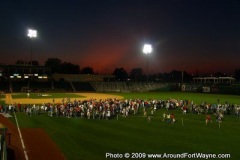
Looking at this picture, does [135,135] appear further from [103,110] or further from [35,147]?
[103,110]

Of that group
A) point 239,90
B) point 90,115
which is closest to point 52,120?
point 90,115

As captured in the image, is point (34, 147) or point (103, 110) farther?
point (103, 110)

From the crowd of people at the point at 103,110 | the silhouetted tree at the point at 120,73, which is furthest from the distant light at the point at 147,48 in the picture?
the silhouetted tree at the point at 120,73

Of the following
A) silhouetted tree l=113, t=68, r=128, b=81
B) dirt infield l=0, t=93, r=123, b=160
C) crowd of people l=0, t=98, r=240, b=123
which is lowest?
dirt infield l=0, t=93, r=123, b=160

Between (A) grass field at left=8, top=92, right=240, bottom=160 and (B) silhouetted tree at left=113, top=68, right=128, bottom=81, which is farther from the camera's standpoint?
(B) silhouetted tree at left=113, top=68, right=128, bottom=81

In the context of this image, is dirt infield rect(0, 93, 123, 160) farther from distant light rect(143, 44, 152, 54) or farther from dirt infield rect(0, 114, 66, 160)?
distant light rect(143, 44, 152, 54)

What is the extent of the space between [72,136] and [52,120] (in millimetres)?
9375

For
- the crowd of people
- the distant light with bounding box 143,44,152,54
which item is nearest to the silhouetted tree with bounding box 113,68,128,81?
the distant light with bounding box 143,44,152,54

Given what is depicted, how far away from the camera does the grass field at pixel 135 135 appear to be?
20.8m

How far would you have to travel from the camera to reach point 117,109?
39469 millimetres

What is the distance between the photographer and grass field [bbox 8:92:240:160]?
68.2 ft

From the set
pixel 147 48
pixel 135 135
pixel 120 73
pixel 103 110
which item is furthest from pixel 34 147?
pixel 120 73

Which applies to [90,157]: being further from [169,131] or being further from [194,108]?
[194,108]

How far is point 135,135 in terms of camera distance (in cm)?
2561
